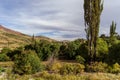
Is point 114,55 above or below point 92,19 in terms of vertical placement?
below

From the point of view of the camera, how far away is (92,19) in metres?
32.7

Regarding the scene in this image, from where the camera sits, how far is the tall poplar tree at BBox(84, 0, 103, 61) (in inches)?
1271

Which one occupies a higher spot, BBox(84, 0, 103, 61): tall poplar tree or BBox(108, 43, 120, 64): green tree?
BBox(84, 0, 103, 61): tall poplar tree

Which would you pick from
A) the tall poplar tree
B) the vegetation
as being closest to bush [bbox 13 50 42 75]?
the vegetation

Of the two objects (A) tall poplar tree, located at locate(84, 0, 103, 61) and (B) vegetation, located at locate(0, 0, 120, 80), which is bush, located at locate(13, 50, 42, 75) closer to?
(B) vegetation, located at locate(0, 0, 120, 80)

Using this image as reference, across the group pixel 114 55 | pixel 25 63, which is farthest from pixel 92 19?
pixel 25 63

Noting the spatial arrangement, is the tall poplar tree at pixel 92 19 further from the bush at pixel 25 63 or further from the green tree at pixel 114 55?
the bush at pixel 25 63

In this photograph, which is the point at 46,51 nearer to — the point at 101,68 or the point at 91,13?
the point at 91,13

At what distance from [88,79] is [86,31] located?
14.3 metres

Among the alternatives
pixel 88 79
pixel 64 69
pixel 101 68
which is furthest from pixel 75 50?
pixel 88 79

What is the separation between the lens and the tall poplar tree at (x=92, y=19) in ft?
106

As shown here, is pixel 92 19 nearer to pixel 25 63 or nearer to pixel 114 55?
pixel 114 55

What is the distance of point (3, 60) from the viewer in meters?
53.4

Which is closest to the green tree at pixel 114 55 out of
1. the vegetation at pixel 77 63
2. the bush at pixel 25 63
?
the vegetation at pixel 77 63
